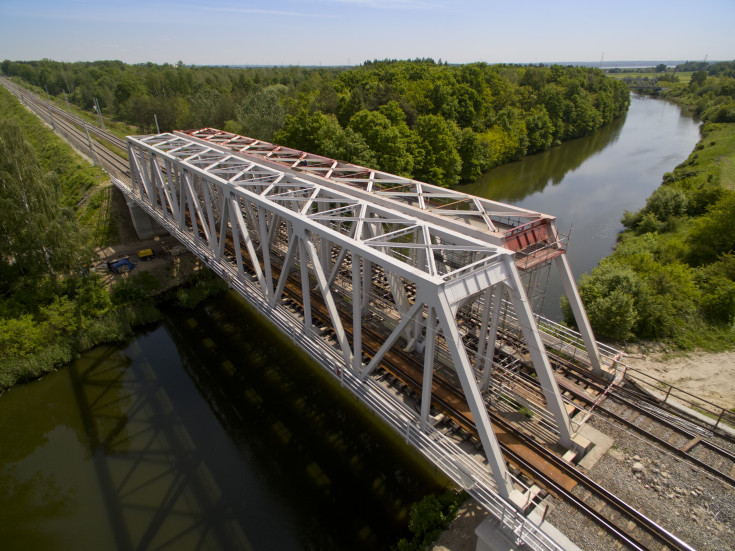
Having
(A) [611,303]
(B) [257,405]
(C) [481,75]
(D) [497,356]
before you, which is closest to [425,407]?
(D) [497,356]

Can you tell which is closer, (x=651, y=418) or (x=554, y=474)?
(x=554, y=474)

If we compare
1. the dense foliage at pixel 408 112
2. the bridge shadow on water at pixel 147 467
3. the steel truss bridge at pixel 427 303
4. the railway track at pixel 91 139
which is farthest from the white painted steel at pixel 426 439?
the railway track at pixel 91 139

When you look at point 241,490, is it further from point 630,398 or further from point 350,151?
point 350,151

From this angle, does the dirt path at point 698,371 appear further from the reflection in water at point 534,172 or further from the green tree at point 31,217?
the reflection in water at point 534,172

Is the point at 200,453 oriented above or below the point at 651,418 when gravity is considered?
below

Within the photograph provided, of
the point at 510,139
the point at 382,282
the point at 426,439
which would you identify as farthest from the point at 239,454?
the point at 510,139

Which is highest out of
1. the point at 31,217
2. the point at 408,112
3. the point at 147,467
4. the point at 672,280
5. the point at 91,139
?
the point at 408,112

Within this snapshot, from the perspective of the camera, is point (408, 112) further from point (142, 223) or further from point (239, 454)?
point (239, 454)

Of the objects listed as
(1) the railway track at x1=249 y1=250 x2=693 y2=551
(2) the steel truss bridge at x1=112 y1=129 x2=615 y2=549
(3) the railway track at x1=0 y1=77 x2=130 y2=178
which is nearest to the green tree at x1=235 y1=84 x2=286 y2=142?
(3) the railway track at x1=0 y1=77 x2=130 y2=178
